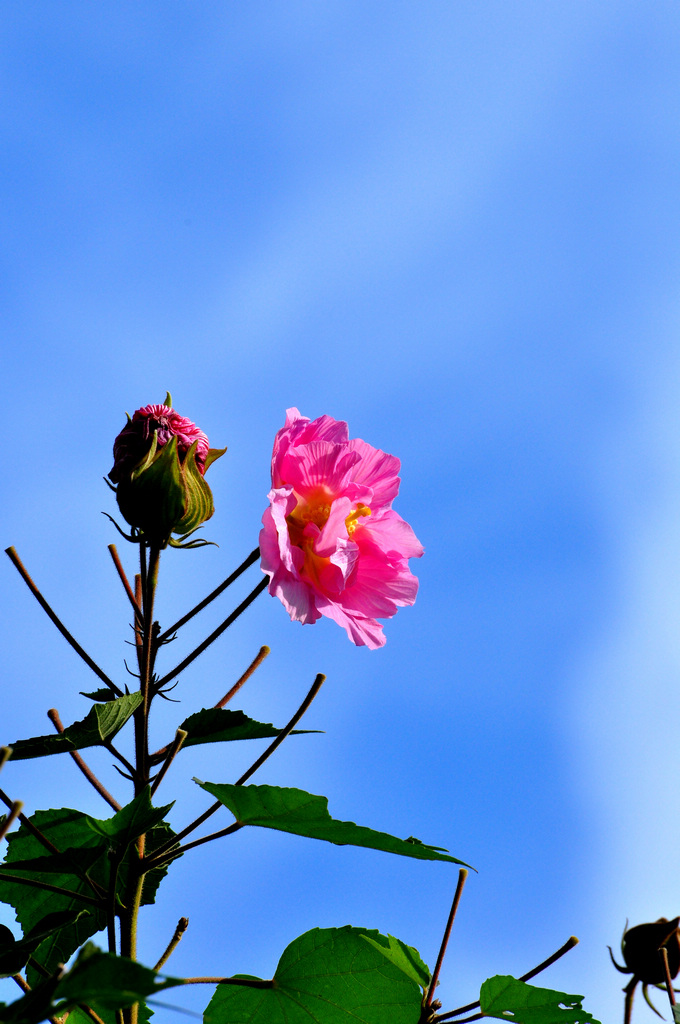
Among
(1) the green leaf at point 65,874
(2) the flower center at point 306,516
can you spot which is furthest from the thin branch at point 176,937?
(2) the flower center at point 306,516

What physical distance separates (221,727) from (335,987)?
25.2 inches

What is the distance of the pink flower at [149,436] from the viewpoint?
1.78 metres

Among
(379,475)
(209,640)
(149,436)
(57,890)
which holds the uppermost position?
(379,475)

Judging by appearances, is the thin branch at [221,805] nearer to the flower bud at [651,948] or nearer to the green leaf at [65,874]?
the green leaf at [65,874]

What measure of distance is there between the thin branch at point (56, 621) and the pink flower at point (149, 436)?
0.78 feet

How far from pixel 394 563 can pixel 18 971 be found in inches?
42.8

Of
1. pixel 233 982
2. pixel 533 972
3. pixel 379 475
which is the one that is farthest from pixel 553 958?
pixel 379 475

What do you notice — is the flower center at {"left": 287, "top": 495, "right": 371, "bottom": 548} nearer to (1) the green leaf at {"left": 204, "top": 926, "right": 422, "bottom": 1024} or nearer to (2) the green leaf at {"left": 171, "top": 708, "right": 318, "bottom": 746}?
(2) the green leaf at {"left": 171, "top": 708, "right": 318, "bottom": 746}

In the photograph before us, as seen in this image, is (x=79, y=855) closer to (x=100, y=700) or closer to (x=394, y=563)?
(x=100, y=700)

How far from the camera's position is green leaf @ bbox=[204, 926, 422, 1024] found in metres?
1.83

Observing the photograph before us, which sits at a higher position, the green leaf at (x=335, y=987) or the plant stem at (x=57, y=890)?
the plant stem at (x=57, y=890)

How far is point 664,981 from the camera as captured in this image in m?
1.96

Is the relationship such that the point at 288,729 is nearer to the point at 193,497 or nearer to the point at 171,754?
the point at 171,754

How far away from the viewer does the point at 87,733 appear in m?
1.60
